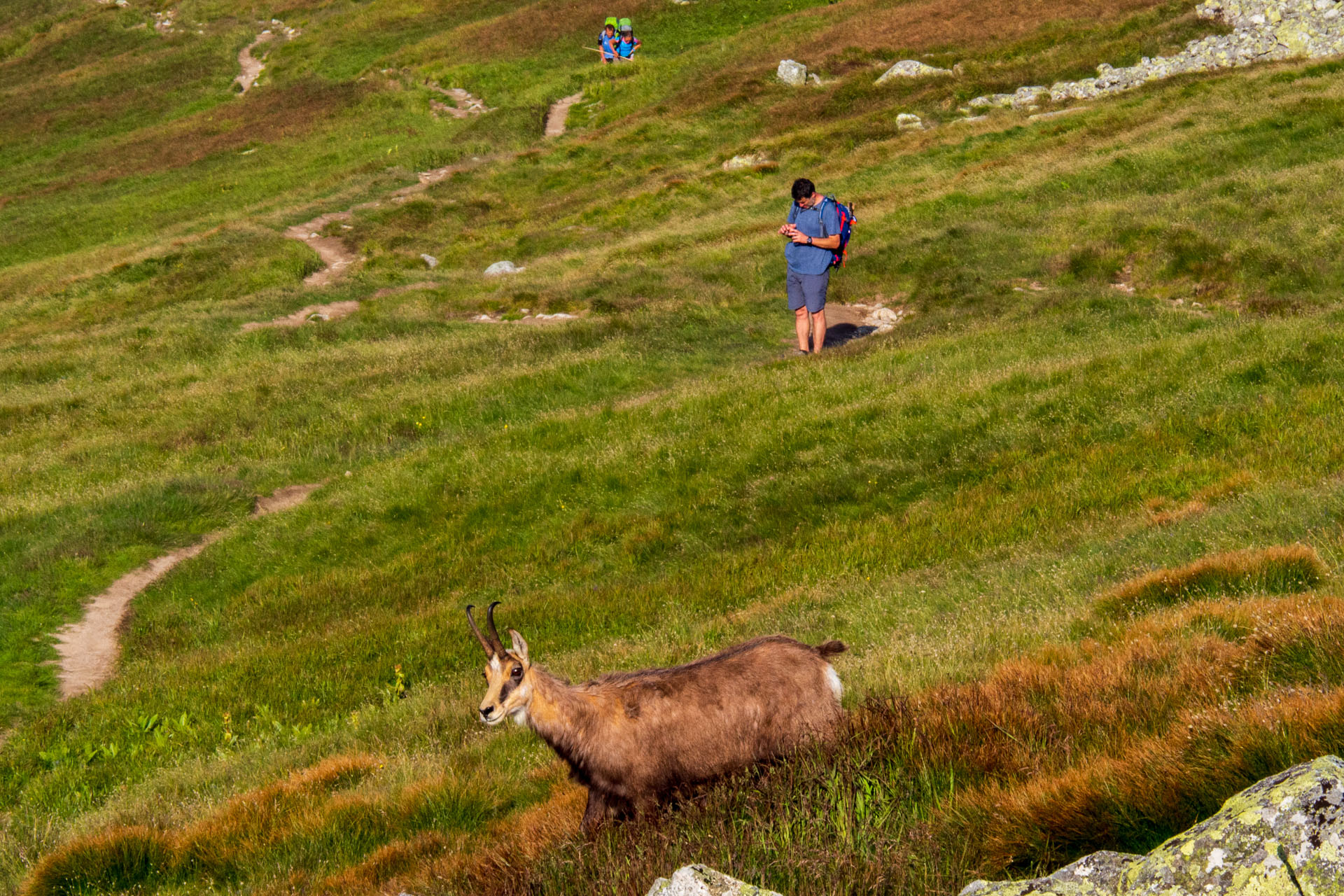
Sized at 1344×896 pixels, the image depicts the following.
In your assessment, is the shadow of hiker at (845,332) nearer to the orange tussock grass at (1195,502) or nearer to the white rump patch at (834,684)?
the orange tussock grass at (1195,502)

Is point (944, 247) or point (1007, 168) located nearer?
point (944, 247)

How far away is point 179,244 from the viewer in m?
47.3

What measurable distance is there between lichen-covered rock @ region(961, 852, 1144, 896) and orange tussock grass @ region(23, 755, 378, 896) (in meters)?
5.94

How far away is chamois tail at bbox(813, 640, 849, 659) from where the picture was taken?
7438 mm

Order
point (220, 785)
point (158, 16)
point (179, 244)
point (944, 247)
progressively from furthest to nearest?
point (158, 16) → point (179, 244) → point (944, 247) → point (220, 785)

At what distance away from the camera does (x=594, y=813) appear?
6.89 meters

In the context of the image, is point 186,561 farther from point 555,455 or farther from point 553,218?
point 553,218

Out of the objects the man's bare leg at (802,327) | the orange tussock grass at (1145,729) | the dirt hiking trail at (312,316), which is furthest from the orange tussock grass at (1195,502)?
the dirt hiking trail at (312,316)

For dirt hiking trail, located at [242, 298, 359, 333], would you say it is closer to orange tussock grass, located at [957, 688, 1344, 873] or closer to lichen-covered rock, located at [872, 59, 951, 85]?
lichen-covered rock, located at [872, 59, 951, 85]

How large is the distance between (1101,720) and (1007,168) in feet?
116

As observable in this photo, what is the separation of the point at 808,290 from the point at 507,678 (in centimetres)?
1790

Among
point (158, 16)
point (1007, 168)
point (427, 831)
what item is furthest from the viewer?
point (158, 16)

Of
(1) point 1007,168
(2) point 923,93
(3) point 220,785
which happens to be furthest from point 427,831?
(2) point 923,93

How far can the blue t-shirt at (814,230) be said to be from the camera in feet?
72.4
